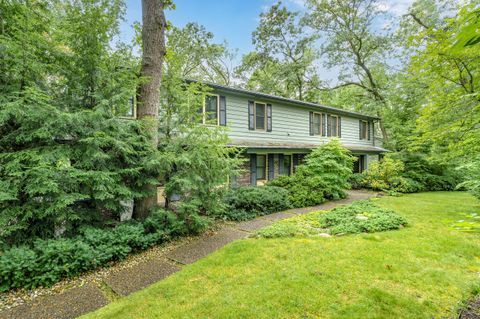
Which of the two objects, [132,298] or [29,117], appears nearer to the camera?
[132,298]

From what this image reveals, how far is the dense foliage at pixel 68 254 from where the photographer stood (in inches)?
141

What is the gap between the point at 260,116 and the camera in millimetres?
12023

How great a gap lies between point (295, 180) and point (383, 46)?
16435mm

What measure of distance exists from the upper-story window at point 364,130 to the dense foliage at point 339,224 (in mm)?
12246

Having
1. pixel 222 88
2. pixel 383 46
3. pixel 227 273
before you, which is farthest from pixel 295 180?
pixel 383 46

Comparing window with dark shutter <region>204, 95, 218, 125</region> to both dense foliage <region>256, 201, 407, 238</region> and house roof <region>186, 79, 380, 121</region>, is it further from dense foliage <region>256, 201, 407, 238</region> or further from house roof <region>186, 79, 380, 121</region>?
dense foliage <region>256, 201, 407, 238</region>

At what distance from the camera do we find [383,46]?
19328 millimetres

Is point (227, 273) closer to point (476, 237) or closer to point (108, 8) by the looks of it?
point (476, 237)

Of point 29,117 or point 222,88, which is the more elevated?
point 222,88

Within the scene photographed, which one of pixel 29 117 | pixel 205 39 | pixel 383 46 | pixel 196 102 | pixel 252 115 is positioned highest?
pixel 205 39

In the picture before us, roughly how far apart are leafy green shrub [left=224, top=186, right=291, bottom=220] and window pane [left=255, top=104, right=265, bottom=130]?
4.28 meters

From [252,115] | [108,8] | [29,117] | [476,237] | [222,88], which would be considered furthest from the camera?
[252,115]

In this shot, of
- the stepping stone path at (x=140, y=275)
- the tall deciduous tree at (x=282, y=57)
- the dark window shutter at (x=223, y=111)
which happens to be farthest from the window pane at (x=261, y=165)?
the tall deciduous tree at (x=282, y=57)

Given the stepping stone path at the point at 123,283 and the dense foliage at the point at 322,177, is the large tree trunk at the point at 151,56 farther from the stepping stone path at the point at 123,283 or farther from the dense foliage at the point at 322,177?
the dense foliage at the point at 322,177
